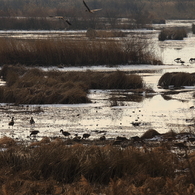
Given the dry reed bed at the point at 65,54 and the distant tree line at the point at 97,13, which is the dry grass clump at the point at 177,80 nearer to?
the dry reed bed at the point at 65,54

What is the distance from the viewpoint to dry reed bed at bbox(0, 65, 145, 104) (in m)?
16.0

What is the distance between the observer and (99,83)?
1916 cm

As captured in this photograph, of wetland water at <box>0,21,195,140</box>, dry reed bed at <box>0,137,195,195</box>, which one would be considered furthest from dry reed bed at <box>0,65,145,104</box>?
dry reed bed at <box>0,137,195,195</box>

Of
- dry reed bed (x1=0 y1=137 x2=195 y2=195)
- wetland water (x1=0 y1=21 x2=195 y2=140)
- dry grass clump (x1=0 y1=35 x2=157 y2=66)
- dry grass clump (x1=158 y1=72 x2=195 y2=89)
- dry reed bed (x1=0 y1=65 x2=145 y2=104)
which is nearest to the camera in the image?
dry reed bed (x1=0 y1=137 x2=195 y2=195)

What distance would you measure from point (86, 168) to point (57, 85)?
9.57 m

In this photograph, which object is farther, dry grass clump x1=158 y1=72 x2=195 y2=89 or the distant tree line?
the distant tree line

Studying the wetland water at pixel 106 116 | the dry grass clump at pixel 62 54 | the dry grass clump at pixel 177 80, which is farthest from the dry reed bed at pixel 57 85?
the dry grass clump at pixel 62 54

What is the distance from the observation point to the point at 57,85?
1711 cm

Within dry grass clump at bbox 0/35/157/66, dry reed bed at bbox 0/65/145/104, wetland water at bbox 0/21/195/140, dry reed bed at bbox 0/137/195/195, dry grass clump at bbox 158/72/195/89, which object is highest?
dry grass clump at bbox 0/35/157/66

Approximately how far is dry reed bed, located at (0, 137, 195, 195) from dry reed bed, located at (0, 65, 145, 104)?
7.63 meters

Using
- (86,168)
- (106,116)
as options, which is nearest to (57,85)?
(106,116)

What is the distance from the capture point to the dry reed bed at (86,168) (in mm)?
7035

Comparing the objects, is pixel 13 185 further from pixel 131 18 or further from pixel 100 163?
pixel 131 18

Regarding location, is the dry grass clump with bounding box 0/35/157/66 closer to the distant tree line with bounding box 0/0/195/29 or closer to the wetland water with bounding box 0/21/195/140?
the wetland water with bounding box 0/21/195/140
